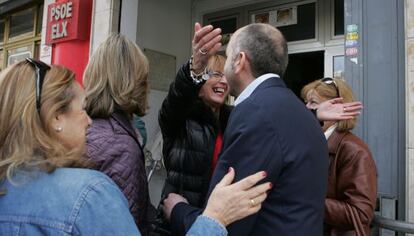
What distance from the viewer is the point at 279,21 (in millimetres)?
5004

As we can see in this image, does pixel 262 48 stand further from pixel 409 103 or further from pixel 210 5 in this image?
pixel 210 5

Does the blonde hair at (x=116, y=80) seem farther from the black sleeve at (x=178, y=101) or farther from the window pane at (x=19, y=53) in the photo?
the window pane at (x=19, y=53)

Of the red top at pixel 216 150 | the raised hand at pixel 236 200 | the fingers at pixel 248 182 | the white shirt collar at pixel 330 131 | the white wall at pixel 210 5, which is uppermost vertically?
the white wall at pixel 210 5

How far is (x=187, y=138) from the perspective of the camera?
221 cm

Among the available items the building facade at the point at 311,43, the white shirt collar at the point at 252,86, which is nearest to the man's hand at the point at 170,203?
the white shirt collar at the point at 252,86

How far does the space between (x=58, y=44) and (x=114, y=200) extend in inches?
190

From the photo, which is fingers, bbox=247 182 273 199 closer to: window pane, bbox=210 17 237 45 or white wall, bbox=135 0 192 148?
white wall, bbox=135 0 192 148

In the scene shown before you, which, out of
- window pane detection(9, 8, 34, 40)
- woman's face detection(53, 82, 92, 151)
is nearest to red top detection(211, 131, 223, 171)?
woman's face detection(53, 82, 92, 151)

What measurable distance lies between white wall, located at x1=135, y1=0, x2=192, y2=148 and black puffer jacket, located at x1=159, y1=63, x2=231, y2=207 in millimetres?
2922

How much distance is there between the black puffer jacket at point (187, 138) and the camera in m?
2.12

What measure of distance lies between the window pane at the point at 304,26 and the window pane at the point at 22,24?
449 cm

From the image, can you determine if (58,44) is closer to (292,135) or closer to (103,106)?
(103,106)

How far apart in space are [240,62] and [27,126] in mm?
881

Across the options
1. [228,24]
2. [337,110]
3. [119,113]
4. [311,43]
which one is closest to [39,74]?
[119,113]
